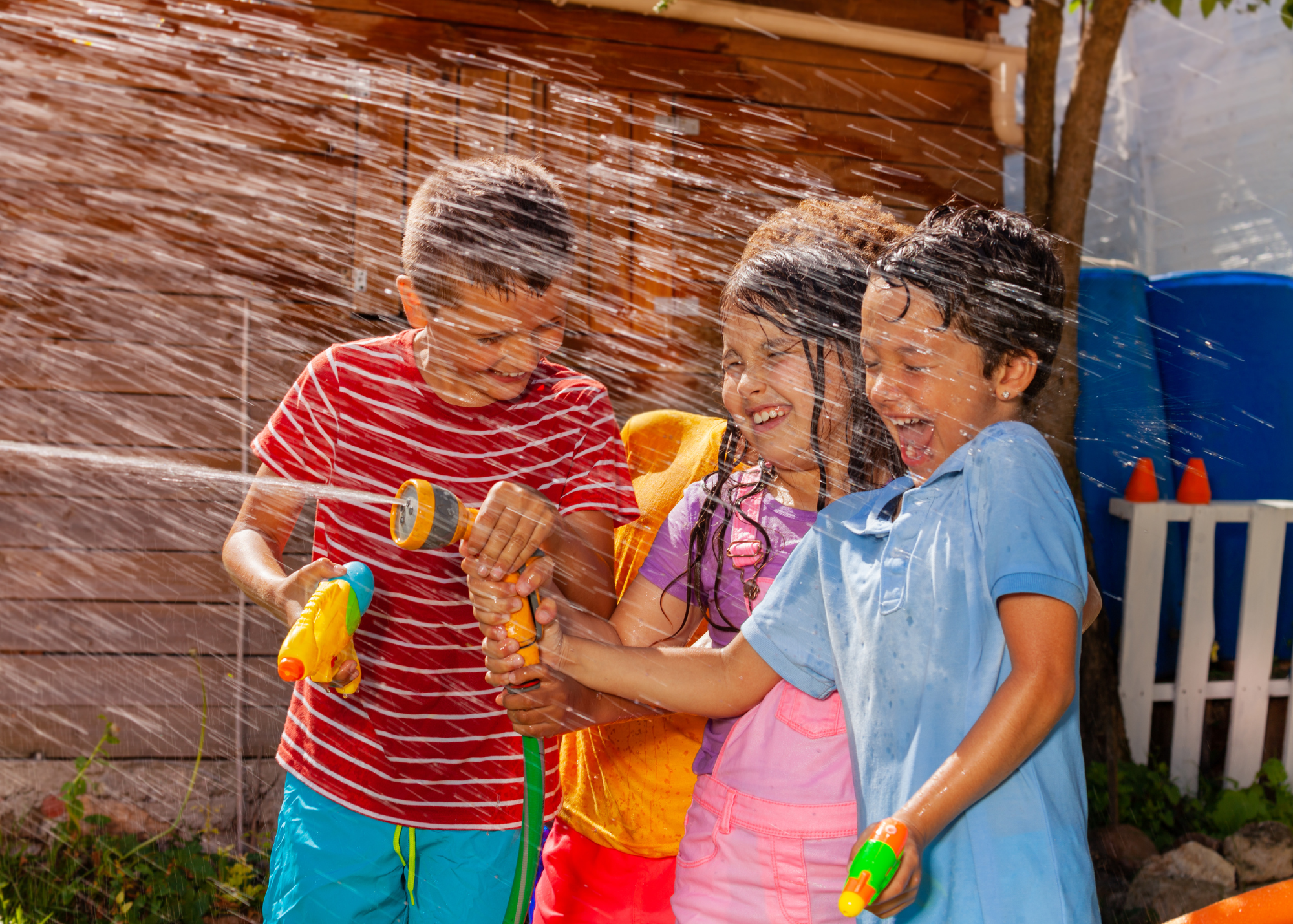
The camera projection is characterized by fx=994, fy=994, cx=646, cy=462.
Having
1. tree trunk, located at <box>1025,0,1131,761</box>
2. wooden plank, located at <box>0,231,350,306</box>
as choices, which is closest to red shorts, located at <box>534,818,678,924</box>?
tree trunk, located at <box>1025,0,1131,761</box>

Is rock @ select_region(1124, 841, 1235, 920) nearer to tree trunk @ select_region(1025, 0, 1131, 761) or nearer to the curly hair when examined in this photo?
tree trunk @ select_region(1025, 0, 1131, 761)

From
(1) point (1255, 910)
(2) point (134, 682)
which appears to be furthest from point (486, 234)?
(2) point (134, 682)

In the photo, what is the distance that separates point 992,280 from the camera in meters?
1.36

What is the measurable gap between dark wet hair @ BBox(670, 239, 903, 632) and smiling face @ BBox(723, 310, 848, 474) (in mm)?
11

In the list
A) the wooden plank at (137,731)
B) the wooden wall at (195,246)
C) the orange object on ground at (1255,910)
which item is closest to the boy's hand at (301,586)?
the orange object on ground at (1255,910)

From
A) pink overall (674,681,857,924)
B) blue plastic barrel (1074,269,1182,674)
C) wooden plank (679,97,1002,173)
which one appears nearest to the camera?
pink overall (674,681,857,924)

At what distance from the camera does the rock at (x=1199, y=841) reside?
11.9 ft

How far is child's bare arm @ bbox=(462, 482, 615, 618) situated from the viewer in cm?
147

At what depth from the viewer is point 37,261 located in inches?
142

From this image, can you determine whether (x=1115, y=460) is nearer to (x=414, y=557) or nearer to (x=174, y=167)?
(x=414, y=557)

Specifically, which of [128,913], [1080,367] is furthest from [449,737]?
[1080,367]

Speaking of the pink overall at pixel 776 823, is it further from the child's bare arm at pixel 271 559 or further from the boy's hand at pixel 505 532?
the child's bare arm at pixel 271 559

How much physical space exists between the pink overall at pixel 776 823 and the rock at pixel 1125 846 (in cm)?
266

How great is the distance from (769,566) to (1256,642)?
3.40 meters
